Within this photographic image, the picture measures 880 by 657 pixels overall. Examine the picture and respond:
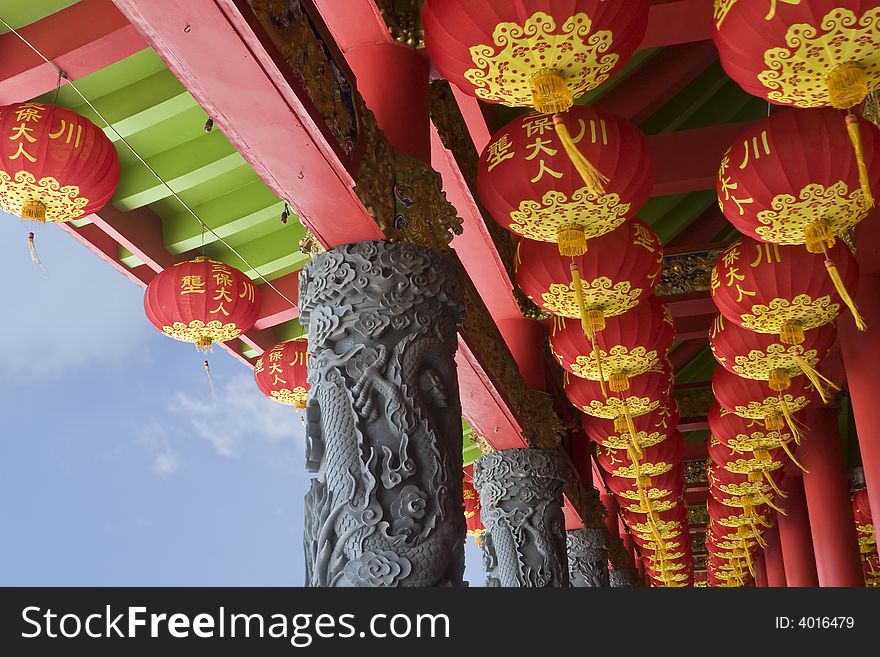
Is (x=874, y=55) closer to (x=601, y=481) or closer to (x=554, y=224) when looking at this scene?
(x=554, y=224)

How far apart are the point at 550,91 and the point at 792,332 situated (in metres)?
2.54

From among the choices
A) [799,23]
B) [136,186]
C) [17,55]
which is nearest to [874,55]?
[799,23]

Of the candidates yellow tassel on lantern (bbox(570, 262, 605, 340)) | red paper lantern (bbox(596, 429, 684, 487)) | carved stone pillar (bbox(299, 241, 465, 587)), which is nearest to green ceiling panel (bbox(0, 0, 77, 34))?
carved stone pillar (bbox(299, 241, 465, 587))

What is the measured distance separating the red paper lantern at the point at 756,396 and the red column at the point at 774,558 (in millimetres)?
9679

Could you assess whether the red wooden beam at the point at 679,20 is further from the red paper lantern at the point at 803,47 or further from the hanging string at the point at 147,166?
the hanging string at the point at 147,166

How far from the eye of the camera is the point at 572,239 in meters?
3.89

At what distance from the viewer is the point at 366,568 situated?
2.97 m

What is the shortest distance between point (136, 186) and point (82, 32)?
146 centimetres

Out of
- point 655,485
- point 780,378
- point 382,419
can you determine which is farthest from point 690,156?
point 655,485

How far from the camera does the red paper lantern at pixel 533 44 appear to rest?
2879 millimetres

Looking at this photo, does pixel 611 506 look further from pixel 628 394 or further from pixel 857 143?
pixel 857 143

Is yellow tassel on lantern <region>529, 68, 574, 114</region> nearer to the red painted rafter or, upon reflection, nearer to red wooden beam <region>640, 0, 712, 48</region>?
red wooden beam <region>640, 0, 712, 48</region>

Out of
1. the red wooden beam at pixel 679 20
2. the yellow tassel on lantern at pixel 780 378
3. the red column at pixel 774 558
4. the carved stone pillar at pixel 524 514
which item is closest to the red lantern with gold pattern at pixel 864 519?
the red column at pixel 774 558

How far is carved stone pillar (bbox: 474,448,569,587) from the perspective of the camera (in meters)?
5.75
